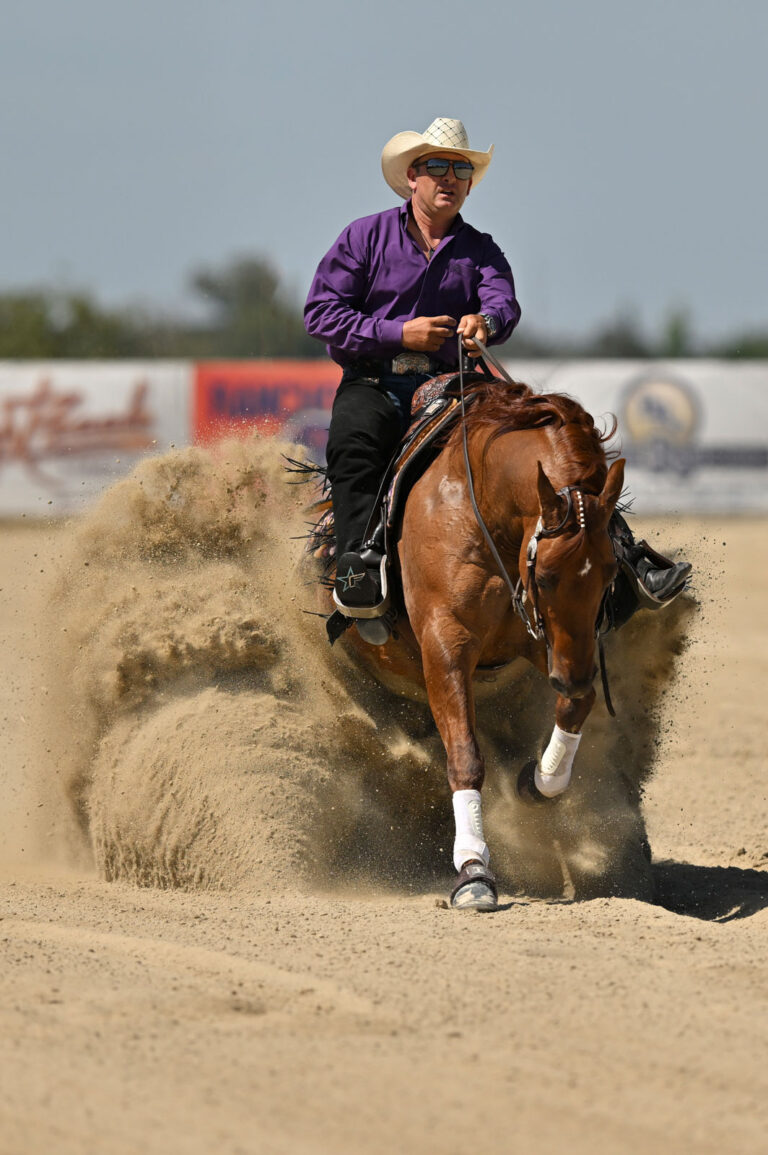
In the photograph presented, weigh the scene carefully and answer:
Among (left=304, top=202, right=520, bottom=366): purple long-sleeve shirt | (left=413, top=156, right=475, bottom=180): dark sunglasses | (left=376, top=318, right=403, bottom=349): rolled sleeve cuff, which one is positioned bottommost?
(left=376, top=318, right=403, bottom=349): rolled sleeve cuff

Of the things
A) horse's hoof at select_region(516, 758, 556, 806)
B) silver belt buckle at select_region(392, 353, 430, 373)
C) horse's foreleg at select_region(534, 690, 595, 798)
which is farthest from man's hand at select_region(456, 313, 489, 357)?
horse's hoof at select_region(516, 758, 556, 806)

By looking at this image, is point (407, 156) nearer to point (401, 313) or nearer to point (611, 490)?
point (401, 313)

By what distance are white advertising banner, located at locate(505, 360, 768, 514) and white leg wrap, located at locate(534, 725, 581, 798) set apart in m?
17.3

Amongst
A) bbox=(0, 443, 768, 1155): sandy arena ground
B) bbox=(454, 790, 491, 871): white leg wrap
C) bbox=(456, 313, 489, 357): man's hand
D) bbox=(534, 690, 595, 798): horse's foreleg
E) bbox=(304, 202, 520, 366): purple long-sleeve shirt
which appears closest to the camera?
bbox=(0, 443, 768, 1155): sandy arena ground

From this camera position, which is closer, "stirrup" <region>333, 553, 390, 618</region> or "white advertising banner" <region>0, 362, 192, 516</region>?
"stirrup" <region>333, 553, 390, 618</region>

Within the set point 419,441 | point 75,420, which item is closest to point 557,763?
point 419,441

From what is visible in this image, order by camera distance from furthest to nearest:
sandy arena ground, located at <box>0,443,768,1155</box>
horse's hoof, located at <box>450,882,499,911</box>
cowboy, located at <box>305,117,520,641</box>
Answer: cowboy, located at <box>305,117,520,641</box>, horse's hoof, located at <box>450,882,499,911</box>, sandy arena ground, located at <box>0,443,768,1155</box>

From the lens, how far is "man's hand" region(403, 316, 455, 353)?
18.1 ft

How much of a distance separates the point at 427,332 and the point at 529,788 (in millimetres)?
1848

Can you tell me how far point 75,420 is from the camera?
22.0 meters

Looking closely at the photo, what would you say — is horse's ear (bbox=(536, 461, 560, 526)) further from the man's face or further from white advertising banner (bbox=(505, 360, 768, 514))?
white advertising banner (bbox=(505, 360, 768, 514))

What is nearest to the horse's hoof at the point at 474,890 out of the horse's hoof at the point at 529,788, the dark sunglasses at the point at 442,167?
the horse's hoof at the point at 529,788

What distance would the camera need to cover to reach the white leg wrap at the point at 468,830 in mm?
4945

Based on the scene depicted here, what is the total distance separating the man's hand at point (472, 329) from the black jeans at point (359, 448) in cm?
42
